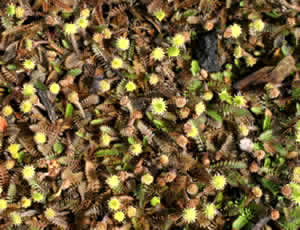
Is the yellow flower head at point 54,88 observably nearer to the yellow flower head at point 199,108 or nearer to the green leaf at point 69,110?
the green leaf at point 69,110

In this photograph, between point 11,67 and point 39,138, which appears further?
point 11,67

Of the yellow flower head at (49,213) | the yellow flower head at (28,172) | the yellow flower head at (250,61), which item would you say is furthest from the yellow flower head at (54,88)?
the yellow flower head at (250,61)

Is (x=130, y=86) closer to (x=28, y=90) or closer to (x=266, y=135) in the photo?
(x=28, y=90)

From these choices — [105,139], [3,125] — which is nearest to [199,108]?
[105,139]

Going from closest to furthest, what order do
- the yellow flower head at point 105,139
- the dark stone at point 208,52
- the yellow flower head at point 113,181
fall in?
1. the yellow flower head at point 113,181
2. the yellow flower head at point 105,139
3. the dark stone at point 208,52

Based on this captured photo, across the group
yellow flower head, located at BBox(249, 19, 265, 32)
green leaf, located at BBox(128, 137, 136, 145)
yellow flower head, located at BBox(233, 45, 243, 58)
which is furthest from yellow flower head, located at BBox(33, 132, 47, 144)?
yellow flower head, located at BBox(249, 19, 265, 32)
